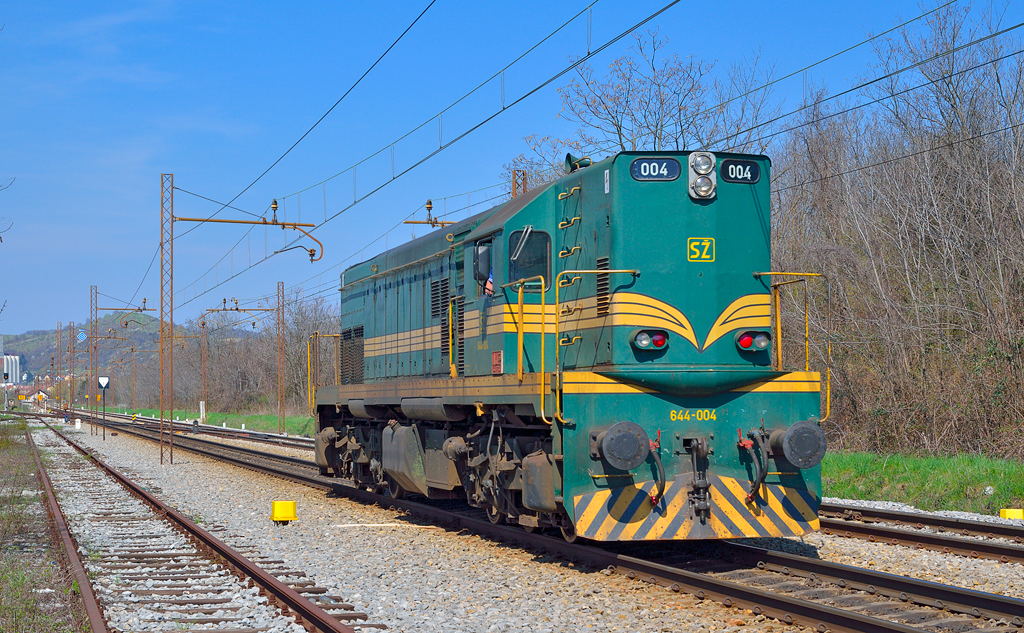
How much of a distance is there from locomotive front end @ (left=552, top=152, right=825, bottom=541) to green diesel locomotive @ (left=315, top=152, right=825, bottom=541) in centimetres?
1

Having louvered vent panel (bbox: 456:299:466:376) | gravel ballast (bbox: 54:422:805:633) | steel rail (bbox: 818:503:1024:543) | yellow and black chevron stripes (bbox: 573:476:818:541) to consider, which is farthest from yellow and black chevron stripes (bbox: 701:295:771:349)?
steel rail (bbox: 818:503:1024:543)

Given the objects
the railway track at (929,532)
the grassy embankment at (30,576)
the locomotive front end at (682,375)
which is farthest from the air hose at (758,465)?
the grassy embankment at (30,576)

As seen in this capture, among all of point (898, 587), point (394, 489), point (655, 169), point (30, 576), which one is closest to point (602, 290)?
point (655, 169)

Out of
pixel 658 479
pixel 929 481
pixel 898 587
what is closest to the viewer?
pixel 898 587

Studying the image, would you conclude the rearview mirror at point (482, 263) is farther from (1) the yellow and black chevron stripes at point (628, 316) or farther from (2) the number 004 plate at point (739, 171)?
(2) the number 004 plate at point (739, 171)

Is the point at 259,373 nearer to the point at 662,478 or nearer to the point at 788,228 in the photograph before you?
the point at 788,228

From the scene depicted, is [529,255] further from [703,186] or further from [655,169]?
[703,186]

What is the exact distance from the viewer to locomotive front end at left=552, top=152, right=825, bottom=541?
7797mm

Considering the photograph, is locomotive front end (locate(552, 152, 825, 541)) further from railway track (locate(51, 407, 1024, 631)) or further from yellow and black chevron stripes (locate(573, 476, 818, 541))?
railway track (locate(51, 407, 1024, 631))

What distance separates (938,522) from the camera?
33.5ft

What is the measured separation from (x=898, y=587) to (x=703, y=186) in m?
3.76

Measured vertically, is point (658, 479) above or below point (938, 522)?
above

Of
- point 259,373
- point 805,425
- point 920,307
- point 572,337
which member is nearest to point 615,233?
point 572,337

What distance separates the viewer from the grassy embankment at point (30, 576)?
21.5ft
